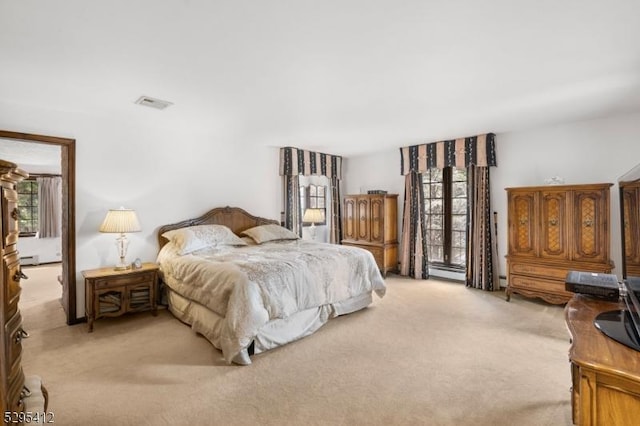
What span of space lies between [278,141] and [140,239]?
8.20 ft

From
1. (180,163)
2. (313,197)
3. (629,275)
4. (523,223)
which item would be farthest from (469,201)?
(180,163)

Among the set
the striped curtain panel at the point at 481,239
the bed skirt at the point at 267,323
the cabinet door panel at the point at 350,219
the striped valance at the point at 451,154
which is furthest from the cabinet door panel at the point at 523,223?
the cabinet door panel at the point at 350,219

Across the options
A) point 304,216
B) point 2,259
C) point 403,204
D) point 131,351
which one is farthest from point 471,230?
point 2,259

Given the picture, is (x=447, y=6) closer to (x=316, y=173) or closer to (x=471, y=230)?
(x=471, y=230)

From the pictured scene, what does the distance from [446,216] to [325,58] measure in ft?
13.1

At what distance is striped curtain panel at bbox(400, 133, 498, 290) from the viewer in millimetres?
4773

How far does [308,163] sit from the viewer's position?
5.94 metres

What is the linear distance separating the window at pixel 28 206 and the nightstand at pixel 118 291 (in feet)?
17.2

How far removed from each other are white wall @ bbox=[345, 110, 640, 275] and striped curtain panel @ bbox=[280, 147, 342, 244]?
2.90 meters

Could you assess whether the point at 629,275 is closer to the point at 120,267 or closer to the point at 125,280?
the point at 125,280

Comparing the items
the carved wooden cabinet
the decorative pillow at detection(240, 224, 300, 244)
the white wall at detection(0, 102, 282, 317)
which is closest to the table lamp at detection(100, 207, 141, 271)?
the white wall at detection(0, 102, 282, 317)

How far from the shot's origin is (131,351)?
2807mm

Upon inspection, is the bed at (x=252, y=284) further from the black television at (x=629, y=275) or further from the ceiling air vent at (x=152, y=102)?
the black television at (x=629, y=275)

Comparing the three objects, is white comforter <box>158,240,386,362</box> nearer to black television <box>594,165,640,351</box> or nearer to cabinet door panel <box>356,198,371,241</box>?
cabinet door panel <box>356,198,371,241</box>
